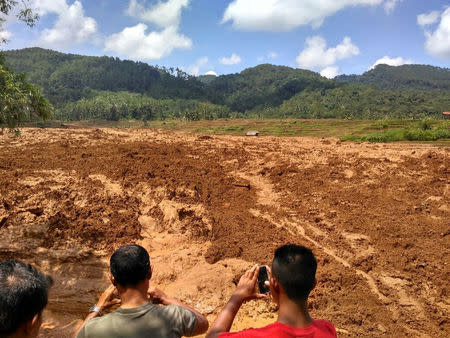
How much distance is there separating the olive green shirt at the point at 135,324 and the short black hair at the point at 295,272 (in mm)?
798

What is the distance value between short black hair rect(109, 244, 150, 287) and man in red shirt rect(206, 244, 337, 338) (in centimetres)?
61

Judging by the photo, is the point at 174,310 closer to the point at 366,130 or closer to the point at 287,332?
the point at 287,332

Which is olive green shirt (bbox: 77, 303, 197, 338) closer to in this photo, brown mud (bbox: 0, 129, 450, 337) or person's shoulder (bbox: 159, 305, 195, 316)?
person's shoulder (bbox: 159, 305, 195, 316)

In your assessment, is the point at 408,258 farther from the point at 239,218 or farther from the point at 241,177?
the point at 241,177

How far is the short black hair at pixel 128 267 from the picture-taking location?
2.18 m

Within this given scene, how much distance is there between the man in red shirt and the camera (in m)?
1.84

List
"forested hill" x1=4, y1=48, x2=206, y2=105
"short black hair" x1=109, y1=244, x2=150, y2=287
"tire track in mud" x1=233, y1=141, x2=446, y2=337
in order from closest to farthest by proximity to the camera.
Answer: "short black hair" x1=109, y1=244, x2=150, y2=287 → "tire track in mud" x1=233, y1=141, x2=446, y2=337 → "forested hill" x1=4, y1=48, x2=206, y2=105

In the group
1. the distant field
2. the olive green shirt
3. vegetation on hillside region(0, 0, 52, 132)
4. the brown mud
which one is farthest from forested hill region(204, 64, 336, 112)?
the olive green shirt

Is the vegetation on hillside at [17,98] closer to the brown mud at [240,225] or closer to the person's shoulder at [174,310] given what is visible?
the brown mud at [240,225]

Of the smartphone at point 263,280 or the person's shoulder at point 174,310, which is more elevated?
the smartphone at point 263,280

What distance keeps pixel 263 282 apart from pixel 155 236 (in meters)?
5.08

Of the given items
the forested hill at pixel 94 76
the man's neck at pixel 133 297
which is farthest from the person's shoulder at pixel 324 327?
the forested hill at pixel 94 76

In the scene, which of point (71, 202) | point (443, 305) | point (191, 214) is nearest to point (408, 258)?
point (443, 305)

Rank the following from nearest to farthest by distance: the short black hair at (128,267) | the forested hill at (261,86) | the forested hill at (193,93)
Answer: the short black hair at (128,267)
the forested hill at (193,93)
the forested hill at (261,86)
